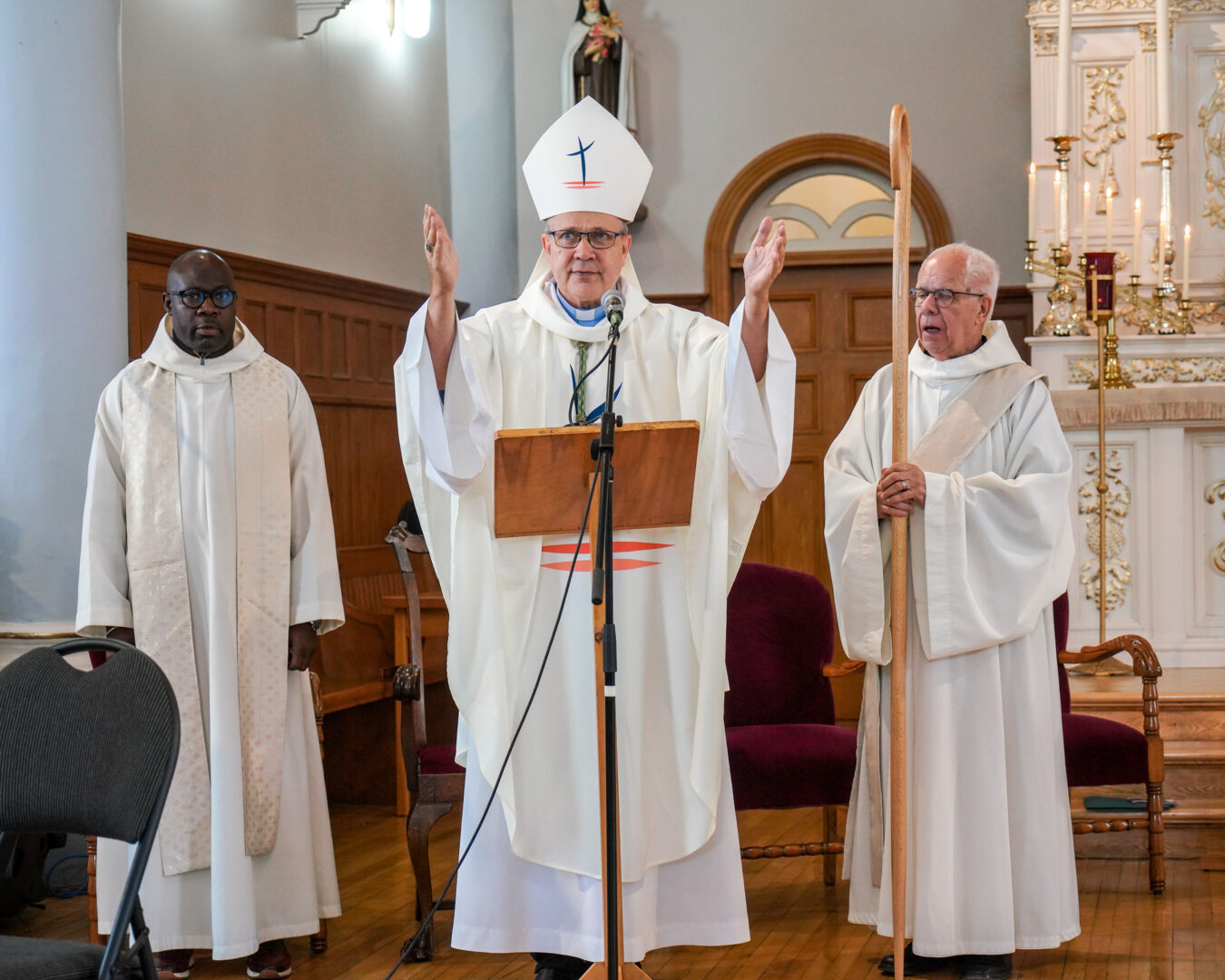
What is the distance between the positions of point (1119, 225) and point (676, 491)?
4915mm

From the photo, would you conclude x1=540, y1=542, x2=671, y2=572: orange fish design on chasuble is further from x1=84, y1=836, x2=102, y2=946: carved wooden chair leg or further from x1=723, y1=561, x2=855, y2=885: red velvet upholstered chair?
x1=84, y1=836, x2=102, y2=946: carved wooden chair leg

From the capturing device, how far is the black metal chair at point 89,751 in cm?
235

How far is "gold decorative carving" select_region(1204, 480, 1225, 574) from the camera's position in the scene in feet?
19.4

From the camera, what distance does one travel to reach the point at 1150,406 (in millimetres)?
5750

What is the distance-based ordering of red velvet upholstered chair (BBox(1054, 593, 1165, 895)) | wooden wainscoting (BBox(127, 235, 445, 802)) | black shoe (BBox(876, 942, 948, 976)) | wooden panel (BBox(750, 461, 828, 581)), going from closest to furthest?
black shoe (BBox(876, 942, 948, 976)) → red velvet upholstered chair (BBox(1054, 593, 1165, 895)) → wooden wainscoting (BBox(127, 235, 445, 802)) → wooden panel (BBox(750, 461, 828, 581))

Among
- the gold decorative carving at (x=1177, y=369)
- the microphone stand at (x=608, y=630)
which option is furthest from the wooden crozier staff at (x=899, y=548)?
the gold decorative carving at (x=1177, y=369)

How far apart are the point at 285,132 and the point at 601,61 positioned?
203 centimetres

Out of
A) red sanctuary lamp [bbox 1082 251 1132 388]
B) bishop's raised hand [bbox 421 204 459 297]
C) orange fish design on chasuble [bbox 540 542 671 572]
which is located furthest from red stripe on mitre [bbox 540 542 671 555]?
red sanctuary lamp [bbox 1082 251 1132 388]

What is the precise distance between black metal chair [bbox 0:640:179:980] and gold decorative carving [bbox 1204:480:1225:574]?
488 centimetres

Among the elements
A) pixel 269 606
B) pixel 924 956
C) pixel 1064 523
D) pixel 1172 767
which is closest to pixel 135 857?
pixel 269 606

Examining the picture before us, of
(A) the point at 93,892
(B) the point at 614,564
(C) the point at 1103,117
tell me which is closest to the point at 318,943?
(A) the point at 93,892

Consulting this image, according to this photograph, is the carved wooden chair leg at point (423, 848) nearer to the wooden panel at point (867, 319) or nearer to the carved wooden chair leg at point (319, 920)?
the carved wooden chair leg at point (319, 920)

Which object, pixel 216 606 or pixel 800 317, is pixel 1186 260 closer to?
pixel 800 317

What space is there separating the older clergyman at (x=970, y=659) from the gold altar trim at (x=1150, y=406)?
6.90 ft
